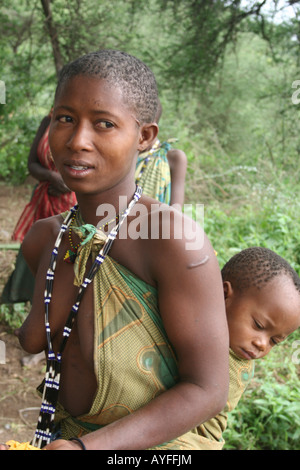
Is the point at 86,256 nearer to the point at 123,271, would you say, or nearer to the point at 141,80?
the point at 123,271

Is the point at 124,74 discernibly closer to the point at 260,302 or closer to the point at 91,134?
the point at 91,134

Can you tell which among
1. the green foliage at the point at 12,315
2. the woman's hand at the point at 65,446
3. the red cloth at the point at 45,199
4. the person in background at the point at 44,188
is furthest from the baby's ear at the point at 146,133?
the green foliage at the point at 12,315

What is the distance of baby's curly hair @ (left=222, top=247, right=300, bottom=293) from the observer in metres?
1.33

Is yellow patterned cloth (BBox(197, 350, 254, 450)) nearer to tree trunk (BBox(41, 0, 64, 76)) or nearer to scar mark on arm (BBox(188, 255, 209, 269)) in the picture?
scar mark on arm (BBox(188, 255, 209, 269))

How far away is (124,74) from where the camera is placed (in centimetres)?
112

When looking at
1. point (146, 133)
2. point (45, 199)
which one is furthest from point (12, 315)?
point (146, 133)

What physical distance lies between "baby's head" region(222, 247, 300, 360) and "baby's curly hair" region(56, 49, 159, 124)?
20.2 inches

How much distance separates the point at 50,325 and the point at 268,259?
63 cm

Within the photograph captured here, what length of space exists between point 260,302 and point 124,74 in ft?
2.31

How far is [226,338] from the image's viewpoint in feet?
3.41

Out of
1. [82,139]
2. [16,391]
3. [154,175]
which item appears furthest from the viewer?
[16,391]

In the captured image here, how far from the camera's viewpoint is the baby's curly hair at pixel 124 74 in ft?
3.63

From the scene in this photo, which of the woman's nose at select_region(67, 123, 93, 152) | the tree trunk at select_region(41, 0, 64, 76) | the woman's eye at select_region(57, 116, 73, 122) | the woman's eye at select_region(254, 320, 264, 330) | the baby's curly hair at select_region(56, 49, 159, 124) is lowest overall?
the woman's eye at select_region(254, 320, 264, 330)

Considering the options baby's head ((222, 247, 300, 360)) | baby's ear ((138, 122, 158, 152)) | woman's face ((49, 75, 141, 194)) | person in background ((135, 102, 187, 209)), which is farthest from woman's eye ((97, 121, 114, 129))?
person in background ((135, 102, 187, 209))
